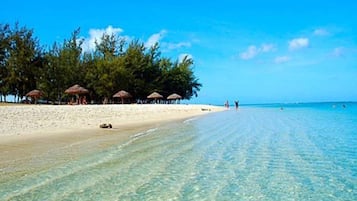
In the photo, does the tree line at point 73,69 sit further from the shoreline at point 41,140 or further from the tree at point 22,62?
the shoreline at point 41,140

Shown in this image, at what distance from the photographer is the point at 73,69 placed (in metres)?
42.8

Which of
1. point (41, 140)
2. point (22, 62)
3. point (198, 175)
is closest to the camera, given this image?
point (198, 175)

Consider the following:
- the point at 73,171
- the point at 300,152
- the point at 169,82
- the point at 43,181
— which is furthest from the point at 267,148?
the point at 169,82

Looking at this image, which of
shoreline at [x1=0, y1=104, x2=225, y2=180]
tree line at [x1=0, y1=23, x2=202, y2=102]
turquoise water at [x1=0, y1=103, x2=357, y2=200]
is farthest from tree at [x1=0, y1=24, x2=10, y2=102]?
turquoise water at [x1=0, y1=103, x2=357, y2=200]

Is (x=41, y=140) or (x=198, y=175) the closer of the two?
(x=198, y=175)

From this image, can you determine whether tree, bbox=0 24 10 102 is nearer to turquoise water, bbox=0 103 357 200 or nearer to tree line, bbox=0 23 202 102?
tree line, bbox=0 23 202 102

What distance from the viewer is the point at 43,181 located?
582cm

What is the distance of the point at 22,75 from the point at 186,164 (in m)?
38.5

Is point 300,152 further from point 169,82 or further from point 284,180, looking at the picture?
point 169,82

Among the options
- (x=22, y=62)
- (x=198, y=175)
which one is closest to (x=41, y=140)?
(x=198, y=175)

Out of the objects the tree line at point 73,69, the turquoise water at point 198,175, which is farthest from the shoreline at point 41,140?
the tree line at point 73,69

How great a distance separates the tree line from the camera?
40938 millimetres

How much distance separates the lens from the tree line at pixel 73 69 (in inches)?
1612

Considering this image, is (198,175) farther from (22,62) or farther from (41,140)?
(22,62)
